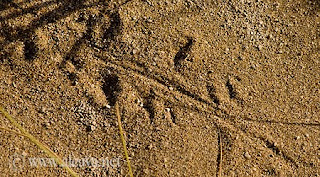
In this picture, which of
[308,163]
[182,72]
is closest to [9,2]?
[182,72]

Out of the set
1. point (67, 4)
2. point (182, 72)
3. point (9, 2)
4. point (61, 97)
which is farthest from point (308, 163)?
point (9, 2)

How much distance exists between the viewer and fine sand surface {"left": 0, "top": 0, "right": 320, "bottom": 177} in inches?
68.6

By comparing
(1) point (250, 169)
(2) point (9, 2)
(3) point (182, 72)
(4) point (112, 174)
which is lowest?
(4) point (112, 174)

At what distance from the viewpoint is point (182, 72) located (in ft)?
5.95

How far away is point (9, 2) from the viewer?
5.69 feet

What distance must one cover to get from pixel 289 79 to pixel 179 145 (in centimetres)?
79

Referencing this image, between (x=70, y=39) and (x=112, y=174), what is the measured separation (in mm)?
828

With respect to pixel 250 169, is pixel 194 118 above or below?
above

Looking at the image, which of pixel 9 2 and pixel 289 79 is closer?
pixel 9 2

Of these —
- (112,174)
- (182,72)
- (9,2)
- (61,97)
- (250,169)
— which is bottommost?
(112,174)

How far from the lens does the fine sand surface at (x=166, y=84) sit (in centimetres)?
174

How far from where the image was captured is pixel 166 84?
5.93ft

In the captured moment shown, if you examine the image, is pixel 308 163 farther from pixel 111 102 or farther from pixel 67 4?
pixel 67 4

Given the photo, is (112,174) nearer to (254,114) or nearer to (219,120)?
(219,120)
